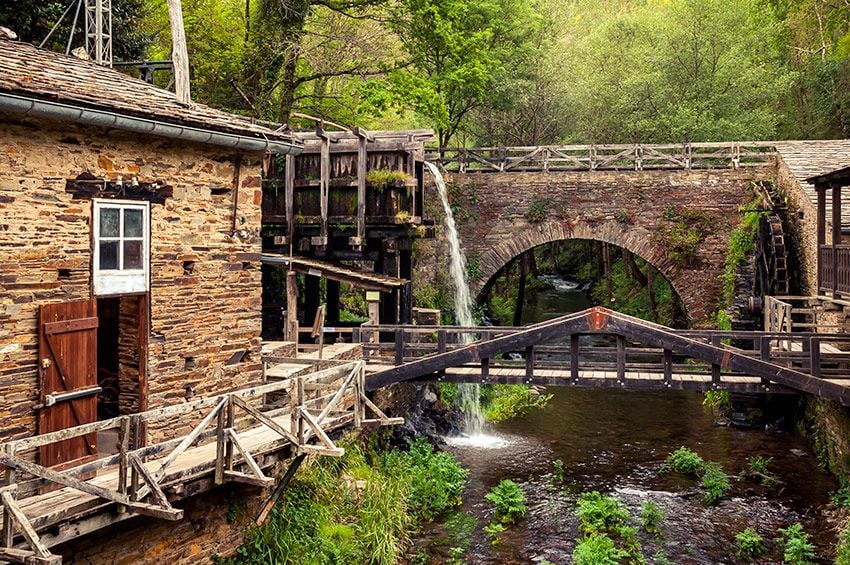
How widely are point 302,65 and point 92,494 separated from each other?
15.6 meters

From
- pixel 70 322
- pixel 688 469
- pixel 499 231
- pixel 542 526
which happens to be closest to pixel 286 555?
pixel 70 322

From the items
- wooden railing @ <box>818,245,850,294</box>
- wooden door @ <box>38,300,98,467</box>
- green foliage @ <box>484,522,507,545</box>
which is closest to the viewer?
wooden door @ <box>38,300,98,467</box>

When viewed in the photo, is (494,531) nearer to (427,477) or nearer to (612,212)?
(427,477)

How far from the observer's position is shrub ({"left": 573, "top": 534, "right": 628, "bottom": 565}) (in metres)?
10.1

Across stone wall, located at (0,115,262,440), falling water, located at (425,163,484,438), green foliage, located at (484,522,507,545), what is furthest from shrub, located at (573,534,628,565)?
falling water, located at (425,163,484,438)

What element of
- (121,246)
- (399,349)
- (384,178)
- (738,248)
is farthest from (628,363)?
(738,248)

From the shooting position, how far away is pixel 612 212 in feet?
66.2

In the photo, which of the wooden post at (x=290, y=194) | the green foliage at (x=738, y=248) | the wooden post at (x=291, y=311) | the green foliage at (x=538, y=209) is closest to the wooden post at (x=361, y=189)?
the wooden post at (x=290, y=194)

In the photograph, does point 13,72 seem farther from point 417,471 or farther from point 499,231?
point 499,231

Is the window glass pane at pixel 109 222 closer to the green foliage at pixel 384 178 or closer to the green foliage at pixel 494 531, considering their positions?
the green foliage at pixel 494 531

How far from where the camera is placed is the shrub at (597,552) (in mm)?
10098

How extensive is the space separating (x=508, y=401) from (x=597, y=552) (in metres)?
8.86

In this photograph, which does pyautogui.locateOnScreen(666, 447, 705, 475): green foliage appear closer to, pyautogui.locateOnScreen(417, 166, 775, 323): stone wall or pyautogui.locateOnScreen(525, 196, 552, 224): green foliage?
pyautogui.locateOnScreen(417, 166, 775, 323): stone wall

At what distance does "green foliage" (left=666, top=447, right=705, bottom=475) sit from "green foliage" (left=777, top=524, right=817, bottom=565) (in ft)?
9.16
